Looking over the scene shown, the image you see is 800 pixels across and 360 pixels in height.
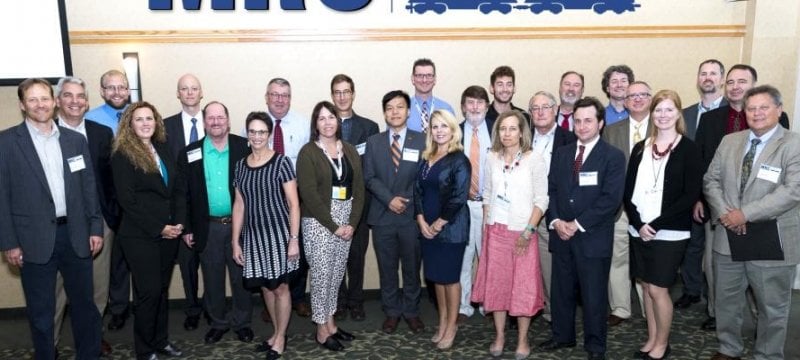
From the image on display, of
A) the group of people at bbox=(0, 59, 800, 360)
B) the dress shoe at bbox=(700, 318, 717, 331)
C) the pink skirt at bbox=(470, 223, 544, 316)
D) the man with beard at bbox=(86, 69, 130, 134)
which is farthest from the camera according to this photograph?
the dress shoe at bbox=(700, 318, 717, 331)

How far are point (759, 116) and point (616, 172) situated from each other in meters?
0.79

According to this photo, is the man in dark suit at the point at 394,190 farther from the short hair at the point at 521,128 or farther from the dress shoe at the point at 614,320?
the dress shoe at the point at 614,320

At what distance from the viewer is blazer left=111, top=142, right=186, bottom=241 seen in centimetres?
362

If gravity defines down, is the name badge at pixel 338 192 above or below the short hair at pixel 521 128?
below

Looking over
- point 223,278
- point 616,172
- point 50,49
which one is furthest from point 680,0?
point 50,49

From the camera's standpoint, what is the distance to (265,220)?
3787mm

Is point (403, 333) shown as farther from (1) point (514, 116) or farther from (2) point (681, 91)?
(2) point (681, 91)

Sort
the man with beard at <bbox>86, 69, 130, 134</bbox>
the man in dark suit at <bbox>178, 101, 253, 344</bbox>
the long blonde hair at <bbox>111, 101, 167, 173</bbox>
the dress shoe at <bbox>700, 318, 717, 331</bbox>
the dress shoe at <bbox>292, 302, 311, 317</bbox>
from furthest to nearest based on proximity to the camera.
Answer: the dress shoe at <bbox>292, 302, 311, 317</bbox> < the dress shoe at <bbox>700, 318, 717, 331</bbox> < the man with beard at <bbox>86, 69, 130, 134</bbox> < the man in dark suit at <bbox>178, 101, 253, 344</bbox> < the long blonde hair at <bbox>111, 101, 167, 173</bbox>

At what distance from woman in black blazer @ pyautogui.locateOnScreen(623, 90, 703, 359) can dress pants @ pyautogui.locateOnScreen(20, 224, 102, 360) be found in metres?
3.23

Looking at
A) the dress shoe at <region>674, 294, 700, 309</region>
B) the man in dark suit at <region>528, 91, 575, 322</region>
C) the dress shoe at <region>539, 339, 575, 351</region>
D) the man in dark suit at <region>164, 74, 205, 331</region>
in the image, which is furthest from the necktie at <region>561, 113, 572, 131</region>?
the man in dark suit at <region>164, 74, 205, 331</region>

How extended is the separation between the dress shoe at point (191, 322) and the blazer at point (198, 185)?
826 millimetres

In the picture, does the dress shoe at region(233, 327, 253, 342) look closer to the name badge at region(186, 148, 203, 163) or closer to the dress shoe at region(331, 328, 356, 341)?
the dress shoe at region(331, 328, 356, 341)

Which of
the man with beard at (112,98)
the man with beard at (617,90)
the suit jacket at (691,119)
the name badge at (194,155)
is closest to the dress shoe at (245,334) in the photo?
the name badge at (194,155)

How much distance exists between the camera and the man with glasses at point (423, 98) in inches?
181
